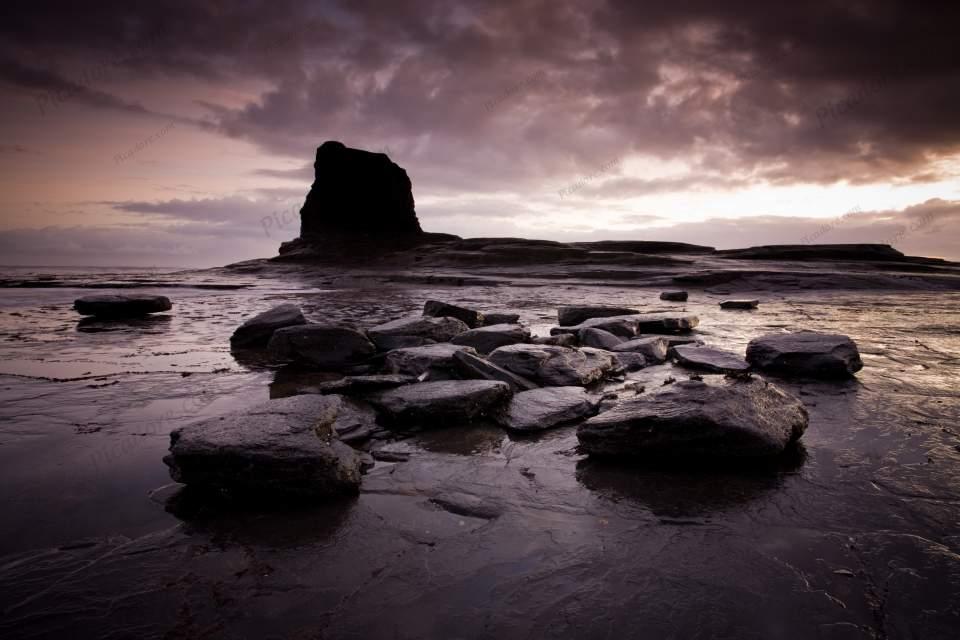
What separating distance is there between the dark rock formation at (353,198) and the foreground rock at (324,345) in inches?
1820

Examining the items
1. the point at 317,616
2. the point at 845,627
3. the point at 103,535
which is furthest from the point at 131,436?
the point at 845,627

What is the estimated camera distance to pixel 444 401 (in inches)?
125

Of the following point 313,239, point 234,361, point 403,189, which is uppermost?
point 403,189

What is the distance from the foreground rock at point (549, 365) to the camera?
391 cm

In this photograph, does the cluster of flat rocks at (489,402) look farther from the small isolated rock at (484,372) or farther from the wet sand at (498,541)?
the wet sand at (498,541)

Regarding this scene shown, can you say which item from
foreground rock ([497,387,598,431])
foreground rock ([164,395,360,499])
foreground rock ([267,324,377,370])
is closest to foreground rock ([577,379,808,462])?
foreground rock ([497,387,598,431])

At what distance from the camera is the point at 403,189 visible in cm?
5403

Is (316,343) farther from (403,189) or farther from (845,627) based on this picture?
(403,189)

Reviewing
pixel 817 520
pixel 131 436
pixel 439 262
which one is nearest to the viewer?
pixel 817 520

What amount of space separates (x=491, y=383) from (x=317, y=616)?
6.80ft

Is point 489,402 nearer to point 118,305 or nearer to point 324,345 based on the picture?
point 324,345


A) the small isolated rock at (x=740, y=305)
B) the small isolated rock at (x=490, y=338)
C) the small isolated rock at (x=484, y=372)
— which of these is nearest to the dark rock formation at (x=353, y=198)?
the small isolated rock at (x=740, y=305)

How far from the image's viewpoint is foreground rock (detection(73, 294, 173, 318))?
848 centimetres

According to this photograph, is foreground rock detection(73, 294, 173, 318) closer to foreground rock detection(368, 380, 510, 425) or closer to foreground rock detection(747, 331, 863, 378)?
foreground rock detection(368, 380, 510, 425)
